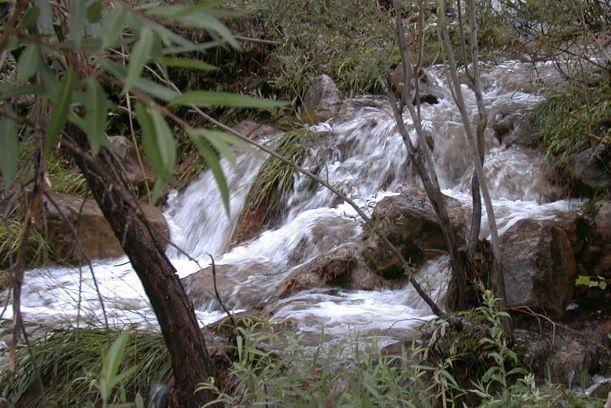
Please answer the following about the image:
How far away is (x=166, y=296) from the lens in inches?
123

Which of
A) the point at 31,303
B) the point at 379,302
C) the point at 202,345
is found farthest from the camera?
the point at 31,303

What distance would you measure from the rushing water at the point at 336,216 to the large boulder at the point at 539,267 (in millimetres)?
501

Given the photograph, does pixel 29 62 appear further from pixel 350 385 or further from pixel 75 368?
pixel 75 368

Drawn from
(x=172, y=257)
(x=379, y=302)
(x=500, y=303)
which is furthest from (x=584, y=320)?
(x=172, y=257)

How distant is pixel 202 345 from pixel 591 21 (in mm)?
3570

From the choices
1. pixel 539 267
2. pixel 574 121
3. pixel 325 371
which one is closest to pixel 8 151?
pixel 325 371

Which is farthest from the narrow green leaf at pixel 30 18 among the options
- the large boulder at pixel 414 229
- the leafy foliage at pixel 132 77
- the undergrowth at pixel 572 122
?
the undergrowth at pixel 572 122

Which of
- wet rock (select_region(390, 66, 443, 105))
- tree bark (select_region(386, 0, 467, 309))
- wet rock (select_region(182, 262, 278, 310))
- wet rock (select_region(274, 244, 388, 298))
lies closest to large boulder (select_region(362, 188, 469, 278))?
wet rock (select_region(274, 244, 388, 298))

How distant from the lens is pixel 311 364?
2.60 meters

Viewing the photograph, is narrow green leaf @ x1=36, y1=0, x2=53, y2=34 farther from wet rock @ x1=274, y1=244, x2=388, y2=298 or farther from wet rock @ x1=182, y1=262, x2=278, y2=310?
wet rock @ x1=182, y1=262, x2=278, y2=310

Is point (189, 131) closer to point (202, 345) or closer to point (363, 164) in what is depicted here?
point (202, 345)

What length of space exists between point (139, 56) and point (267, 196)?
20.1 feet

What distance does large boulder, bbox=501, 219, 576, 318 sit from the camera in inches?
178

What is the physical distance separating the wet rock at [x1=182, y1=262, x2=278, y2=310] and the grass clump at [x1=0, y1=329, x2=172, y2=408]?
136 centimetres
